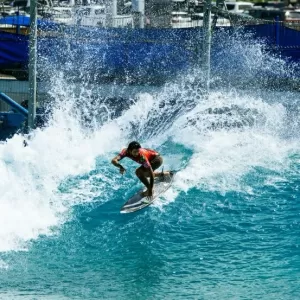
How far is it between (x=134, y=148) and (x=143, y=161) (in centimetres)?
41

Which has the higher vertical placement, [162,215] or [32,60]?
[32,60]

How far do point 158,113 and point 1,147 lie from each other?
4.26 m

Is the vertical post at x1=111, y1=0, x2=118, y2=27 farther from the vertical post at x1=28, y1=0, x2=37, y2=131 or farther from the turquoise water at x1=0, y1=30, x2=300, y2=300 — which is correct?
the vertical post at x1=28, y1=0, x2=37, y2=131

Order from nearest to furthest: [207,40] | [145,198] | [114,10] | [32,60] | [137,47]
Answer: [145,198] → [32,60] → [207,40] → [137,47] → [114,10]

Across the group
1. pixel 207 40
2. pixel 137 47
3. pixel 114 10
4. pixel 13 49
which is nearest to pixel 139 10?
pixel 114 10

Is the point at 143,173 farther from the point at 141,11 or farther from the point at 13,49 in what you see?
the point at 141,11

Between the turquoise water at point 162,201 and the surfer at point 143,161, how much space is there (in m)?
0.63

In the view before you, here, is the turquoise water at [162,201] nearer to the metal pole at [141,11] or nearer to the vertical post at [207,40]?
the vertical post at [207,40]

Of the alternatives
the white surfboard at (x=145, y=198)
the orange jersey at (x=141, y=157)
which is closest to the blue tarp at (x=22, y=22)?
the white surfboard at (x=145, y=198)

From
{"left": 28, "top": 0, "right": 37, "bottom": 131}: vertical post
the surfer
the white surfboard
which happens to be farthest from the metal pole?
the surfer

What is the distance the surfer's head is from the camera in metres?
13.2

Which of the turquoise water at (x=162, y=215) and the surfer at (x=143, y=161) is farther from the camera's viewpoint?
the surfer at (x=143, y=161)

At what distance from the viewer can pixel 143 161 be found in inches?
535

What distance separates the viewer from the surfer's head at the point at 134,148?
521 inches
